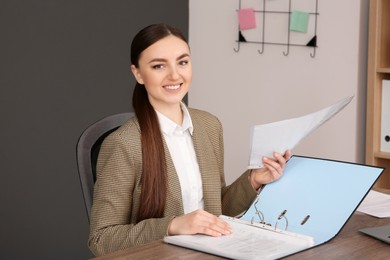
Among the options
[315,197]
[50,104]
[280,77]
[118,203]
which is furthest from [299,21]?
[118,203]

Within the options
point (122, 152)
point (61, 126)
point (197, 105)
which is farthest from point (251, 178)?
point (197, 105)

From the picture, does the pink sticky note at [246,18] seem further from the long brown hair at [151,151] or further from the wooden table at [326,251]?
the wooden table at [326,251]

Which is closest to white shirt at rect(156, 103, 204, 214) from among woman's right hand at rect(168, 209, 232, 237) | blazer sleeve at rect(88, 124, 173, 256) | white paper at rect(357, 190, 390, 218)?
blazer sleeve at rect(88, 124, 173, 256)

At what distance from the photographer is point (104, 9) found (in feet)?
11.7

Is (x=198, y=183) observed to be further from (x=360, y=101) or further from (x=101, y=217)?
(x=360, y=101)

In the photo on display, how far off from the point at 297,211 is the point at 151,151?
0.40 meters

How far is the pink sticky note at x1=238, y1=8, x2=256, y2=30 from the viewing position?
3883 mm

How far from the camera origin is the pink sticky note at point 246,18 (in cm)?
388

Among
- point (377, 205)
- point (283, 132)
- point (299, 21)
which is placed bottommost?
point (377, 205)

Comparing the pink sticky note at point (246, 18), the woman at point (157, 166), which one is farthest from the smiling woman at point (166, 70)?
the pink sticky note at point (246, 18)

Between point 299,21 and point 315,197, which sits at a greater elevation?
point 299,21

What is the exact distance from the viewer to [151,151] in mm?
1938

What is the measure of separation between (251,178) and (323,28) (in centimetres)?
178

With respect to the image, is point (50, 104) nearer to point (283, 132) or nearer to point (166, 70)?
point (166, 70)
